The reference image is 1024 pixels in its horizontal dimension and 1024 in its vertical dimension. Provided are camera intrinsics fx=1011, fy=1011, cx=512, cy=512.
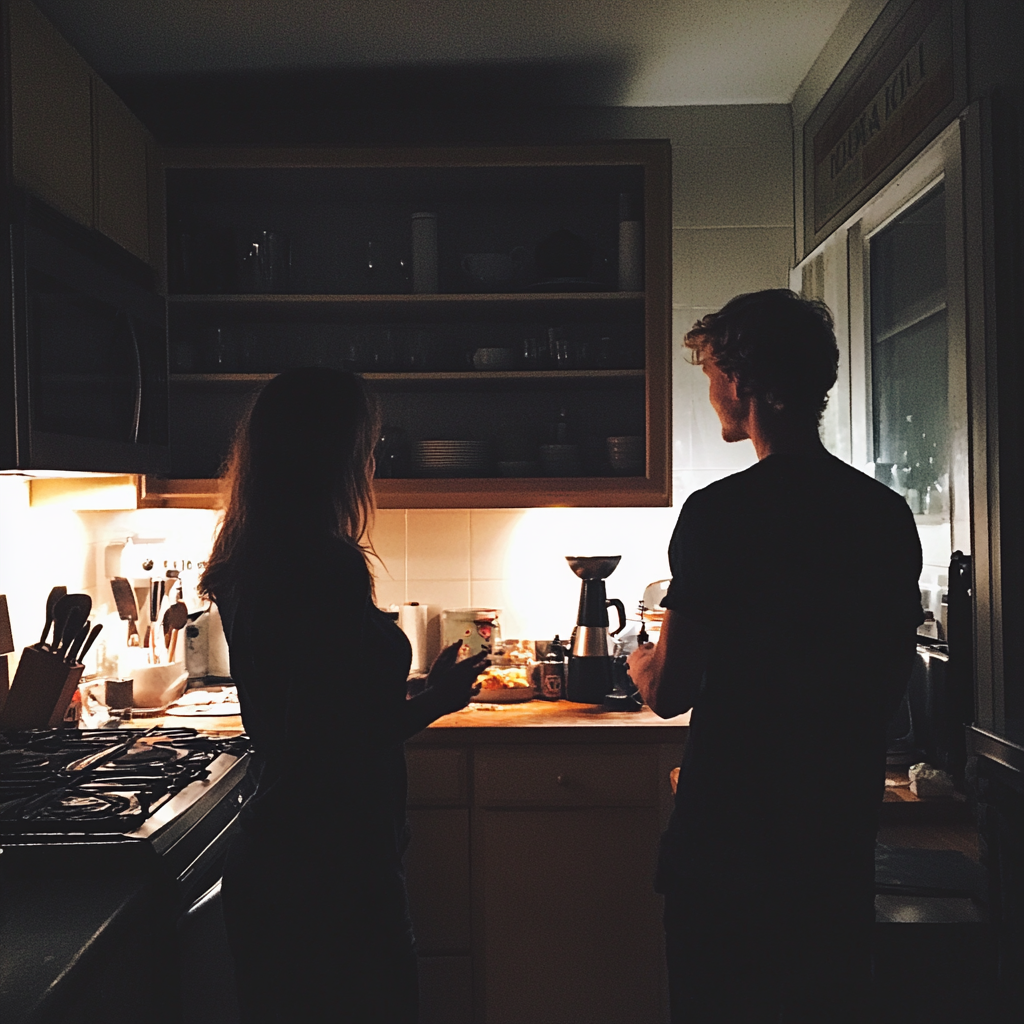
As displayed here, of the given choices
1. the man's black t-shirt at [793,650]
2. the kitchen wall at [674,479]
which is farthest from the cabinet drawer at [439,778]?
the man's black t-shirt at [793,650]

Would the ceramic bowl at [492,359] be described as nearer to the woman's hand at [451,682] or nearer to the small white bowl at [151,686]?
the small white bowl at [151,686]

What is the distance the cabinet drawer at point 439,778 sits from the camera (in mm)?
2541

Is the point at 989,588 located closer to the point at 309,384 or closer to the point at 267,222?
the point at 309,384

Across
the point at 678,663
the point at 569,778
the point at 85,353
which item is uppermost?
the point at 85,353

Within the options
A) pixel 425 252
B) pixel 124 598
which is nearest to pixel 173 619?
pixel 124 598

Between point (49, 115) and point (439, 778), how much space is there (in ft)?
5.62

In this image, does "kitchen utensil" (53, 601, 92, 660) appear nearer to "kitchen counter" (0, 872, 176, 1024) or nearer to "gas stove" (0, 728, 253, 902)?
"gas stove" (0, 728, 253, 902)

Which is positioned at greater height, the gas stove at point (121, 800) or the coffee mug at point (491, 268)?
the coffee mug at point (491, 268)

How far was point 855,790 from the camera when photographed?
1.47m

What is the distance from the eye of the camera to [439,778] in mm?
2541

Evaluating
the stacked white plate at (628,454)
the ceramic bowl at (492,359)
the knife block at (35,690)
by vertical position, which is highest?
the ceramic bowl at (492,359)

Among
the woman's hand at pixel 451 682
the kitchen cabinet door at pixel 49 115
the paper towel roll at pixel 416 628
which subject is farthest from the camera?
the paper towel roll at pixel 416 628

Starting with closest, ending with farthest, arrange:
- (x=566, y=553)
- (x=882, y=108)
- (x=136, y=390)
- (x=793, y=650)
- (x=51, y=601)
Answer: (x=793, y=650) → (x=136, y=390) → (x=51, y=601) → (x=882, y=108) → (x=566, y=553)

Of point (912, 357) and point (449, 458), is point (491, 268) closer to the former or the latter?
point (449, 458)
